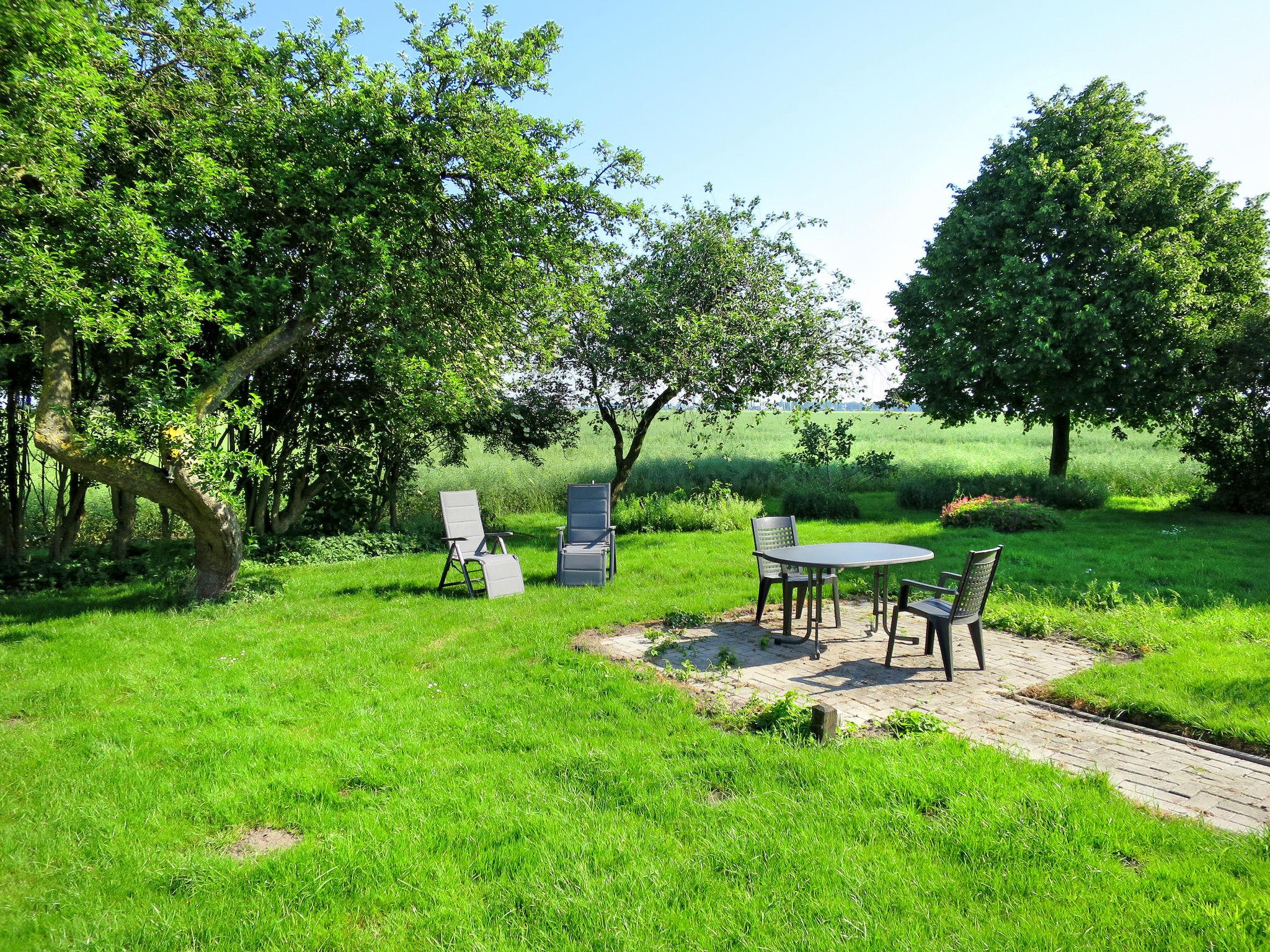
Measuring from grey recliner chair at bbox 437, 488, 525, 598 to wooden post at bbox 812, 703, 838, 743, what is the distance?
16.1 ft

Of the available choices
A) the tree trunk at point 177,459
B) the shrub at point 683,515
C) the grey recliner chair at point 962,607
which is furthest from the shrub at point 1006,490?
the tree trunk at point 177,459

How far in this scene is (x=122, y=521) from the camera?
10195 millimetres

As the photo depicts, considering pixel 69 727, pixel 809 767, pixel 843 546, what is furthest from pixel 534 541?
pixel 809 767

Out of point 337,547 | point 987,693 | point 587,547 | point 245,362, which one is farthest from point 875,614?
point 337,547

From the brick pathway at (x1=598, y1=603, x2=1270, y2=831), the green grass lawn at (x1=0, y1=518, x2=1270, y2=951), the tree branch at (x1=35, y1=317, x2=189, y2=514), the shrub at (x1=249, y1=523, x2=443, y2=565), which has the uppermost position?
the tree branch at (x1=35, y1=317, x2=189, y2=514)

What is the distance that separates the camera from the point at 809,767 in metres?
3.67

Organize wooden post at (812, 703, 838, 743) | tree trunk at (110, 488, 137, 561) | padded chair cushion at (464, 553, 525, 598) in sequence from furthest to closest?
1. tree trunk at (110, 488, 137, 561)
2. padded chair cushion at (464, 553, 525, 598)
3. wooden post at (812, 703, 838, 743)

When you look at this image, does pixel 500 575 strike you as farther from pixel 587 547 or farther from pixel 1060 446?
pixel 1060 446

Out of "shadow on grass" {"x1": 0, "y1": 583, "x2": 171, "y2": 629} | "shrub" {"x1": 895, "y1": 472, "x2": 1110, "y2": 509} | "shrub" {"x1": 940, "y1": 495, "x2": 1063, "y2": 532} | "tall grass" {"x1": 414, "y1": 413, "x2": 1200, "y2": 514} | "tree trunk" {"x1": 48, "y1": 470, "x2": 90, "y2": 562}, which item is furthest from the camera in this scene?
"tall grass" {"x1": 414, "y1": 413, "x2": 1200, "y2": 514}

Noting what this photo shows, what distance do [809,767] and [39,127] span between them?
26.5ft

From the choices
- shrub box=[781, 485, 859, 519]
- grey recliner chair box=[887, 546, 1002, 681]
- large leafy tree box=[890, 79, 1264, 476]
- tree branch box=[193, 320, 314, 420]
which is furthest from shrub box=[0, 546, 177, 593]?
large leafy tree box=[890, 79, 1264, 476]

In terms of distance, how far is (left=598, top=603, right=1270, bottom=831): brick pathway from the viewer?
141 inches

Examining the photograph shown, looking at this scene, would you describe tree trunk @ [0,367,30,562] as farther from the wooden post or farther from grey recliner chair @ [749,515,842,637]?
the wooden post

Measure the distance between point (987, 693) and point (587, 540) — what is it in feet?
18.2
